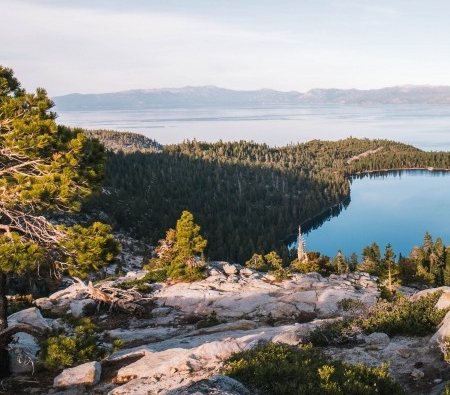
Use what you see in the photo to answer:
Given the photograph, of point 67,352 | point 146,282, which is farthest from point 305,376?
point 146,282

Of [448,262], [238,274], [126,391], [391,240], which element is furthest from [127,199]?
[126,391]

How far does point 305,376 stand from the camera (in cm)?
1164

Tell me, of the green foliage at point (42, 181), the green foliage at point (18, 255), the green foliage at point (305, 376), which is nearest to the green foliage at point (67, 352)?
the green foliage at point (42, 181)

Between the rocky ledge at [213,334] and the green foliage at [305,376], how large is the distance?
929 mm

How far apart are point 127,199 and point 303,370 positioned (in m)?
164

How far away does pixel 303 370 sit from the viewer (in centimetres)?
1210

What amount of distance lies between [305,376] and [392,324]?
8.05m

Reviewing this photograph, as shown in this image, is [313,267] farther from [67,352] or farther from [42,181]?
[42,181]

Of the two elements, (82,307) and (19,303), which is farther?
(19,303)

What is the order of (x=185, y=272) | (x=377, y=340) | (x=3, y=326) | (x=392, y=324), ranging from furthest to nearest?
(x=185, y=272) → (x=392, y=324) → (x=377, y=340) → (x=3, y=326)

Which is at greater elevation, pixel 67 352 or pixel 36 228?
pixel 36 228

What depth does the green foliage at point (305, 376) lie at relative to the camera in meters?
10.8

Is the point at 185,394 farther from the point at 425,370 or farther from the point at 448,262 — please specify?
the point at 448,262

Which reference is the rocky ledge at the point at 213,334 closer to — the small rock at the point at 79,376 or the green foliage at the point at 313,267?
the small rock at the point at 79,376
